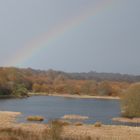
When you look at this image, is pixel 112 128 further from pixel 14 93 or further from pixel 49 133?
pixel 14 93

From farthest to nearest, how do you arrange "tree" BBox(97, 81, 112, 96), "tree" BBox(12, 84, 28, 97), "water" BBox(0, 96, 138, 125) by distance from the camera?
"tree" BBox(97, 81, 112, 96) → "tree" BBox(12, 84, 28, 97) → "water" BBox(0, 96, 138, 125)

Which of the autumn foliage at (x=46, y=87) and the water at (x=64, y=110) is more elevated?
the autumn foliage at (x=46, y=87)

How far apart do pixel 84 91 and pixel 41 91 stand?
15.3m

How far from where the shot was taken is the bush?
6199 cm

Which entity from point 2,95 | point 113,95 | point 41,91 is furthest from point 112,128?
point 41,91

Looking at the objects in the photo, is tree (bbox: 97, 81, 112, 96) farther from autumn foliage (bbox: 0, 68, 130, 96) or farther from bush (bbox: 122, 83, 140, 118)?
bush (bbox: 122, 83, 140, 118)

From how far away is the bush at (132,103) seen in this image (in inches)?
2441

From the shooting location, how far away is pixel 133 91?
2485 inches

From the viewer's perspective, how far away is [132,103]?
62938mm

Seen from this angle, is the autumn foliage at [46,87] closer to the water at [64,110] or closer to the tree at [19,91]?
the tree at [19,91]

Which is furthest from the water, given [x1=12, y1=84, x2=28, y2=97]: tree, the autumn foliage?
the autumn foliage

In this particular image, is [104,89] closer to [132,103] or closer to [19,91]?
[19,91]

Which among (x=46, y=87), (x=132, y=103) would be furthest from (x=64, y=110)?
(x=46, y=87)

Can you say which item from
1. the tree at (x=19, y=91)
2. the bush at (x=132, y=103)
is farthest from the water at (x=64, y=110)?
the tree at (x=19, y=91)
